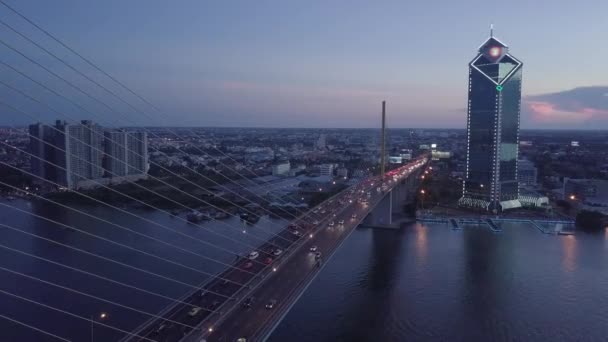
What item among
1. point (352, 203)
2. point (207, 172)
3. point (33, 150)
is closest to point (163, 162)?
point (207, 172)

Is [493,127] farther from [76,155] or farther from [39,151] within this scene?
[39,151]

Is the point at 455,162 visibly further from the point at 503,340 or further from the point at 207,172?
the point at 503,340

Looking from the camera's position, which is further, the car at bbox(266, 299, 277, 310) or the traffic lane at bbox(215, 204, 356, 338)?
the car at bbox(266, 299, 277, 310)

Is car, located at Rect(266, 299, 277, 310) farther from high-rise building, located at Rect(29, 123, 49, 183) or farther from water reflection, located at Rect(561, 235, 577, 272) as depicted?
high-rise building, located at Rect(29, 123, 49, 183)

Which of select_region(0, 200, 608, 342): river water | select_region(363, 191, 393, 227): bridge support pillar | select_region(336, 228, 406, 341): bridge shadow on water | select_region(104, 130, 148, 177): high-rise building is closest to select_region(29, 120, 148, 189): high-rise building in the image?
select_region(104, 130, 148, 177): high-rise building

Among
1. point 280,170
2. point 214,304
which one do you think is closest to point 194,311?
point 214,304

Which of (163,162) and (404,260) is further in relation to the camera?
(163,162)
